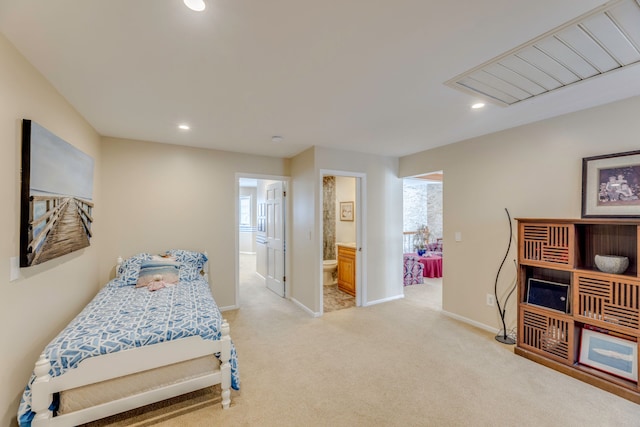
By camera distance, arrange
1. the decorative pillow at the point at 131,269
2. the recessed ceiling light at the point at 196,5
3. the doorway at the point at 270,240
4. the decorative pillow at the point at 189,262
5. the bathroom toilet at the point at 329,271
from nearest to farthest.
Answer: the recessed ceiling light at the point at 196,5 < the decorative pillow at the point at 131,269 < the decorative pillow at the point at 189,262 < the doorway at the point at 270,240 < the bathroom toilet at the point at 329,271

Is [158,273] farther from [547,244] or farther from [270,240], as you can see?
[547,244]

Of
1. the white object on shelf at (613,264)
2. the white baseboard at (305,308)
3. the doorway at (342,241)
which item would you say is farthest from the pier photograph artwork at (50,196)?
the white object on shelf at (613,264)

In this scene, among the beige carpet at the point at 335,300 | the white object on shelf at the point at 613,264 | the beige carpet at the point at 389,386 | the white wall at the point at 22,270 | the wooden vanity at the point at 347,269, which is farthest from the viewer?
the wooden vanity at the point at 347,269

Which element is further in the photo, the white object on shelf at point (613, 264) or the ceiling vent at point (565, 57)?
the white object on shelf at point (613, 264)

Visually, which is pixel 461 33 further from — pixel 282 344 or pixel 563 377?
pixel 282 344

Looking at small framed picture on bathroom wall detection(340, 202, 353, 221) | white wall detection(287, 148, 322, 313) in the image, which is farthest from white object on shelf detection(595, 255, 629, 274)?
small framed picture on bathroom wall detection(340, 202, 353, 221)

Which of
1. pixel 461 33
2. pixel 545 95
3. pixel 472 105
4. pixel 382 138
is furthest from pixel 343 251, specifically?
pixel 461 33

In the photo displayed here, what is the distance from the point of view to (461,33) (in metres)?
1.51

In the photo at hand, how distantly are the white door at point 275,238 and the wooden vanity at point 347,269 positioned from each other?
1151mm

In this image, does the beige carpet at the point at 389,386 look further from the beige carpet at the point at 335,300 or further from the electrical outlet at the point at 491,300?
the beige carpet at the point at 335,300

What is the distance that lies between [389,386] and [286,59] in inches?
104

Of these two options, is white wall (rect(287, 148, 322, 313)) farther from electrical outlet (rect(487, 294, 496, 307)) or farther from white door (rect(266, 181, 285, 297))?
electrical outlet (rect(487, 294, 496, 307))

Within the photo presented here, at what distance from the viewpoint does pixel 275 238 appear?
5.09 metres

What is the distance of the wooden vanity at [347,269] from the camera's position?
4847 millimetres
